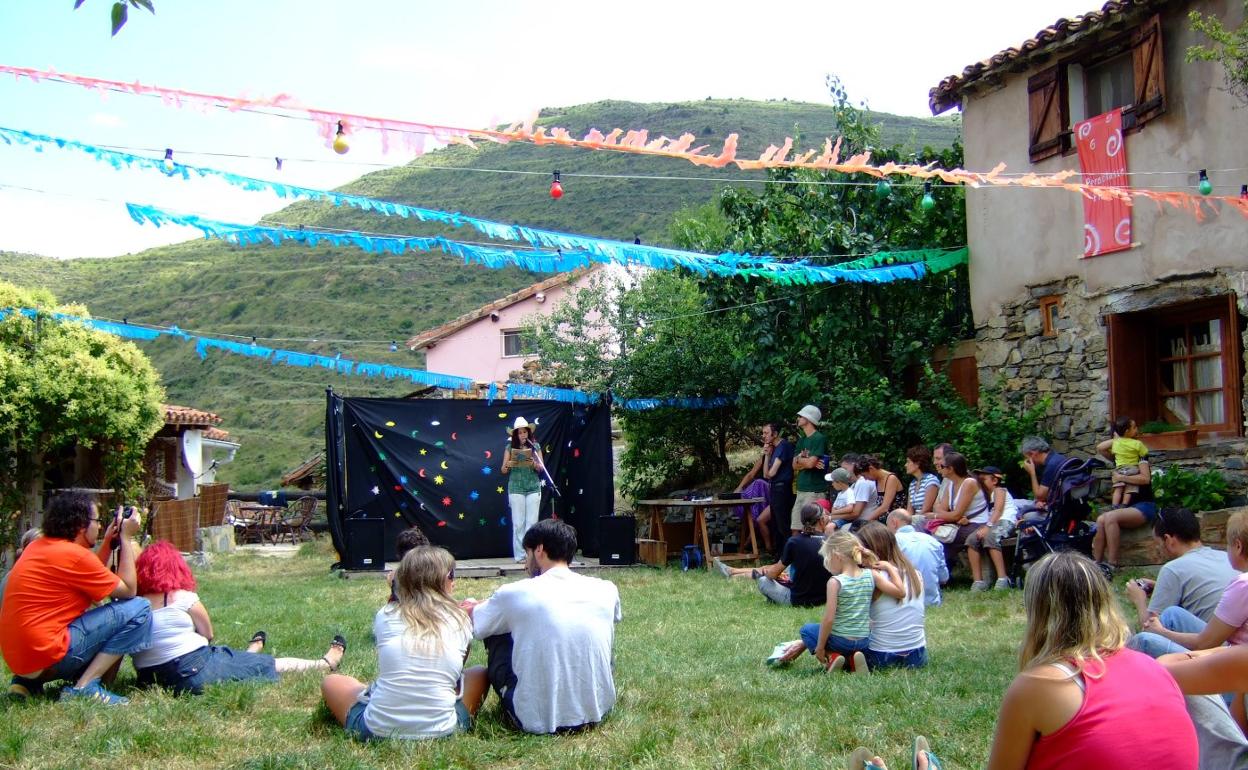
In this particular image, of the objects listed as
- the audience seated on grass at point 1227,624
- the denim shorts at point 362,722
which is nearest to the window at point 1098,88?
the audience seated on grass at point 1227,624

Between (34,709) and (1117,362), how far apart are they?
9.11 metres

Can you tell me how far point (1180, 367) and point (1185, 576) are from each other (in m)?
6.27

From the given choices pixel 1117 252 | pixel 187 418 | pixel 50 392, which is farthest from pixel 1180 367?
pixel 187 418

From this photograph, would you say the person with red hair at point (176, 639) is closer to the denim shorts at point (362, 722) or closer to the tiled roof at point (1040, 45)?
the denim shorts at point (362, 722)

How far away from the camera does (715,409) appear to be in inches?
574

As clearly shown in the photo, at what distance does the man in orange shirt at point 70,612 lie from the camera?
17.2 ft

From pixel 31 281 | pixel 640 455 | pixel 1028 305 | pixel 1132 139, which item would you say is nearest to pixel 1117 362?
pixel 1028 305

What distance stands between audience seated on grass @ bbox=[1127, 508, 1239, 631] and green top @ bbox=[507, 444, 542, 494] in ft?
26.5

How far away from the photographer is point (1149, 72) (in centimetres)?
960

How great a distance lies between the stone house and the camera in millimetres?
9227

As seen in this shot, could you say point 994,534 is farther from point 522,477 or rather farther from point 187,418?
point 187,418

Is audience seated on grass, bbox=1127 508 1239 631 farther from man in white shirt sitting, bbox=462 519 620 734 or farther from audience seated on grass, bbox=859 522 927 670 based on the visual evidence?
man in white shirt sitting, bbox=462 519 620 734

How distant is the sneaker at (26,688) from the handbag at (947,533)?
22.2ft

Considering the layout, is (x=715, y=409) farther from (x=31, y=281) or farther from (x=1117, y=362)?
(x=31, y=281)
